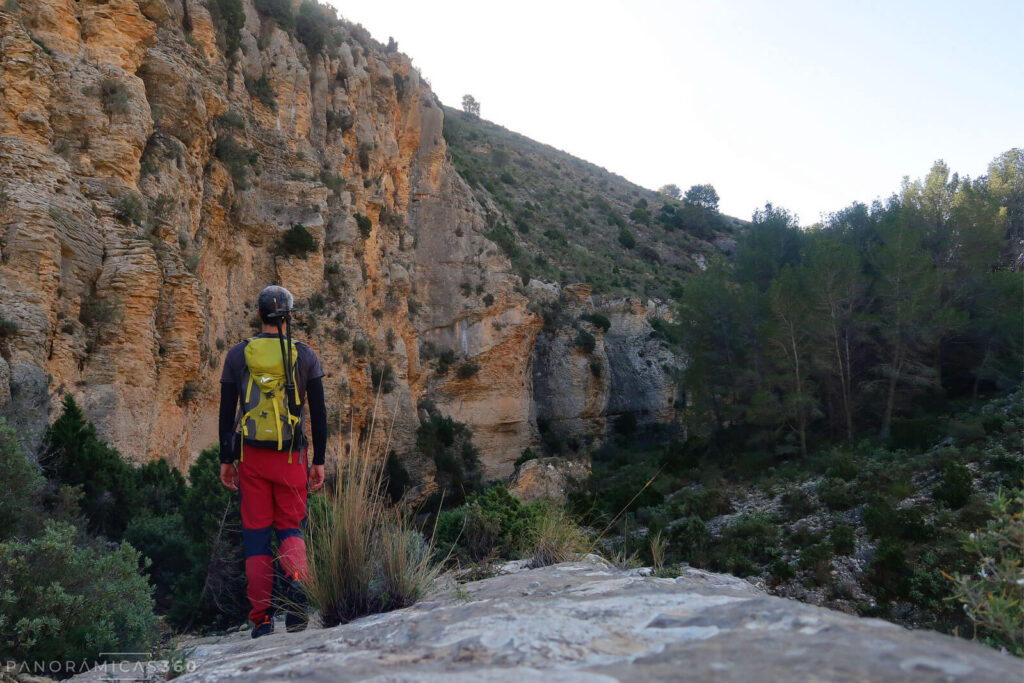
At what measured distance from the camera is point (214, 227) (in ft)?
56.4

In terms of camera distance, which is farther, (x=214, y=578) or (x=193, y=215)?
(x=193, y=215)

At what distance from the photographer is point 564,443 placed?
37.9 meters

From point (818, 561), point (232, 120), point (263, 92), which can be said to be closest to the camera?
point (818, 561)

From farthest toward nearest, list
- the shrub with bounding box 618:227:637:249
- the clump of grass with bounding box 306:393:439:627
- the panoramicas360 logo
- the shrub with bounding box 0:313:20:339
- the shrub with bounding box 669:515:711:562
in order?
the shrub with bounding box 618:227:637:249, the shrub with bounding box 669:515:711:562, the shrub with bounding box 0:313:20:339, the clump of grass with bounding box 306:393:439:627, the panoramicas360 logo

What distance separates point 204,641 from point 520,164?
56.4m

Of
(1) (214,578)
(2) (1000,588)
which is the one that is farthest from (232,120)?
(2) (1000,588)

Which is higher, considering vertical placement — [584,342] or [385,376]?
[584,342]

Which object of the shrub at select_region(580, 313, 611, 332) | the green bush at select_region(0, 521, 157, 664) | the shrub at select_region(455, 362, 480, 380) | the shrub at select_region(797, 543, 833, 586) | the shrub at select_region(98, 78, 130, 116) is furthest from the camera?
the shrub at select_region(580, 313, 611, 332)

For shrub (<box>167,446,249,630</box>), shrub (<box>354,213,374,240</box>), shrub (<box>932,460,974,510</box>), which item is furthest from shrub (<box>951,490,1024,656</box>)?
shrub (<box>354,213,374,240</box>)

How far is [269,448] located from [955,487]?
18814 mm

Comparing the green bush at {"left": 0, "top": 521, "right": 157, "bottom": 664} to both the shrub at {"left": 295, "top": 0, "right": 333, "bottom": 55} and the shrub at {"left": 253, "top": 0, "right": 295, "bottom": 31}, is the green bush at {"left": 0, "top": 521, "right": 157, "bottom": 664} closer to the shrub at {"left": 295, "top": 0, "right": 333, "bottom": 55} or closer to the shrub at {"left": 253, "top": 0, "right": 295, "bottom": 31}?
the shrub at {"left": 253, "top": 0, "right": 295, "bottom": 31}

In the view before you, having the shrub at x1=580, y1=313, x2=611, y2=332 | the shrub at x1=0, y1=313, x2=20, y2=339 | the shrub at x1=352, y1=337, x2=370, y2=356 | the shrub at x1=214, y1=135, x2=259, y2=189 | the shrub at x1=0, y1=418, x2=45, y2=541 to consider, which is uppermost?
the shrub at x1=214, y1=135, x2=259, y2=189

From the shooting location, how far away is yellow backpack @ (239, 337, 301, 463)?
376 centimetres

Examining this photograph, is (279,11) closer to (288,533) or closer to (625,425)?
→ (288,533)
